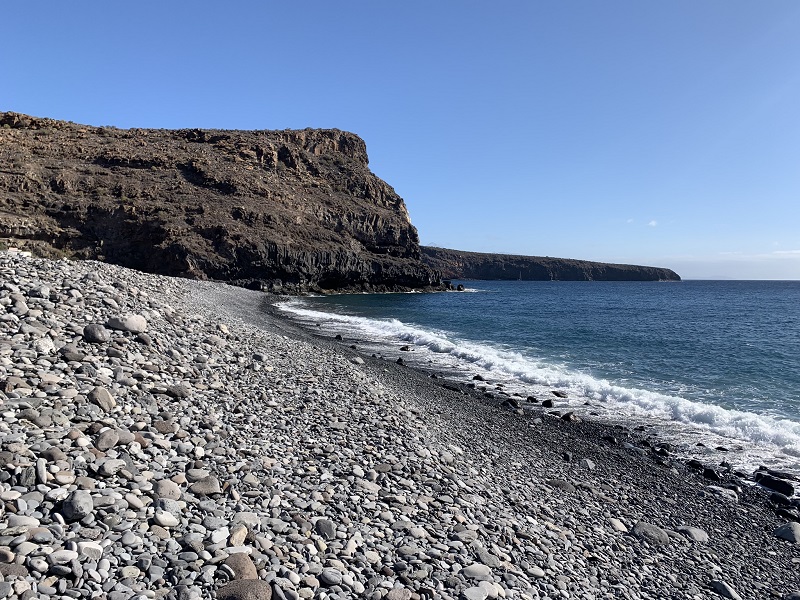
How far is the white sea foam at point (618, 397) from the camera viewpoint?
12.3 meters

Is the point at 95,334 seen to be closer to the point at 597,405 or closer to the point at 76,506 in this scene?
the point at 76,506

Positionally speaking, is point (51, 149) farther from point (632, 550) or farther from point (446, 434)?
point (632, 550)

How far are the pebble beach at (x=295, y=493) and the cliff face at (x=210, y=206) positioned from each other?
54361mm

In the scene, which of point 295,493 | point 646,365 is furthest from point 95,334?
point 646,365

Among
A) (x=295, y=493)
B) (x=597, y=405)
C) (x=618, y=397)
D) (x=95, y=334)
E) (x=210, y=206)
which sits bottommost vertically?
(x=597, y=405)

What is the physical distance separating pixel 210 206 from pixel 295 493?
223ft

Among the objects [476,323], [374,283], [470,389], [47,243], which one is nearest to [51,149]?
[47,243]

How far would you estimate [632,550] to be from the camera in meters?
6.48

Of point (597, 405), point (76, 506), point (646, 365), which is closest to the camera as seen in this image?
point (76, 506)

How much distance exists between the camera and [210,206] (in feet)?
219

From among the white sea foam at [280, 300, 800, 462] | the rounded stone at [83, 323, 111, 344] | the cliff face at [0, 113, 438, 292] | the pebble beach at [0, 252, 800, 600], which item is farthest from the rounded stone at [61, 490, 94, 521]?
the cliff face at [0, 113, 438, 292]

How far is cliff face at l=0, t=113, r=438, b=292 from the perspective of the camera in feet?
189

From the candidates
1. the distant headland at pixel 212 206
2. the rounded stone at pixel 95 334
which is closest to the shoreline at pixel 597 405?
the rounded stone at pixel 95 334

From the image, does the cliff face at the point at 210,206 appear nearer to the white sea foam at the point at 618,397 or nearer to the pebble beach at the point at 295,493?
the white sea foam at the point at 618,397
